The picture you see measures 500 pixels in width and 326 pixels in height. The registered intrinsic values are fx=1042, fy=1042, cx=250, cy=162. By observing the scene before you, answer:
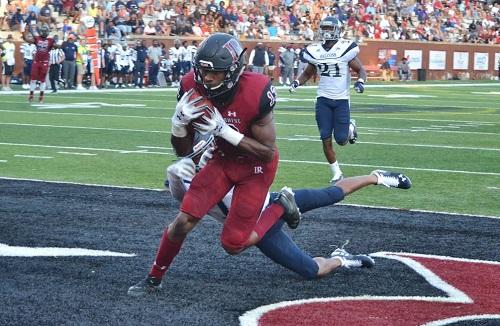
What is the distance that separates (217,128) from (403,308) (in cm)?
142

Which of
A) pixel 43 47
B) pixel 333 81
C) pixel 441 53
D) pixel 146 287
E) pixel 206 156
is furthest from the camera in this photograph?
pixel 441 53

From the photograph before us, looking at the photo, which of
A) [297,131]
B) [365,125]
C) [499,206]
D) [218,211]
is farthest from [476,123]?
[218,211]

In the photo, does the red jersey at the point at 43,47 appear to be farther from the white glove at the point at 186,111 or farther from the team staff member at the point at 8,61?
the white glove at the point at 186,111

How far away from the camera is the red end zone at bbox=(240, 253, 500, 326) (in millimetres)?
5434

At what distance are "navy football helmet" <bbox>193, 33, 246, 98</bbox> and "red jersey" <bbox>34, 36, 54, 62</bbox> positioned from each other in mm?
19257

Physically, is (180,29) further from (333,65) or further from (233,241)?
(233,241)

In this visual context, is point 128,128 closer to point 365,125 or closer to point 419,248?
point 365,125

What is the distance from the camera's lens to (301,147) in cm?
1529

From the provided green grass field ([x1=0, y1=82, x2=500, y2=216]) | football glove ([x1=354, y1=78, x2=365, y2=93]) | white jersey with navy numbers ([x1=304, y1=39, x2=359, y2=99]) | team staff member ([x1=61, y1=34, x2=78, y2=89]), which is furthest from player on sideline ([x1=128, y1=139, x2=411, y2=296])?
team staff member ([x1=61, y1=34, x2=78, y2=89])

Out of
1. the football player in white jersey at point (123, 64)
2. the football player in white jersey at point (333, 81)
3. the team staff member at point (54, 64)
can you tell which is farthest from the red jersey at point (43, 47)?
the football player in white jersey at point (333, 81)

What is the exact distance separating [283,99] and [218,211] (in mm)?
22577

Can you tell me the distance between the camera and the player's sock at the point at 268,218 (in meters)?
6.01

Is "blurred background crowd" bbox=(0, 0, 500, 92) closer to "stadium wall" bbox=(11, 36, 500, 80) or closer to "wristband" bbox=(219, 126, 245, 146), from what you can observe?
"stadium wall" bbox=(11, 36, 500, 80)

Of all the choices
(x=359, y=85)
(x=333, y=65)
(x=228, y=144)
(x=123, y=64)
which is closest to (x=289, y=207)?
(x=228, y=144)
